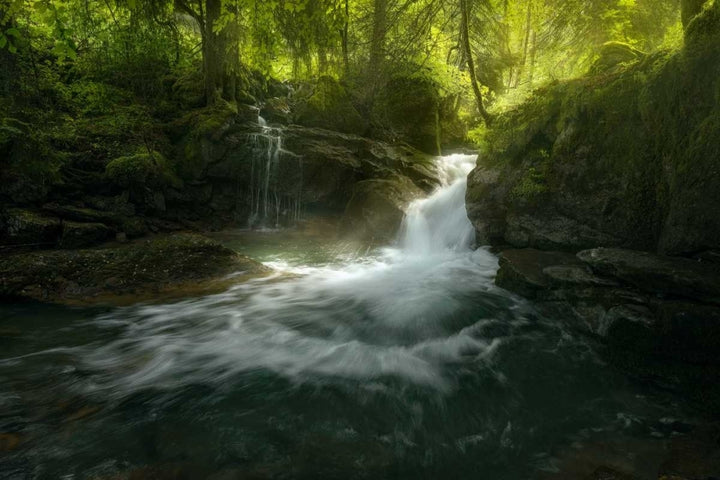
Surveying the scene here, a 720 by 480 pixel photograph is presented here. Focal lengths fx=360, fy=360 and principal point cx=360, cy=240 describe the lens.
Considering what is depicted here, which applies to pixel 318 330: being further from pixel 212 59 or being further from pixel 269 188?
pixel 212 59

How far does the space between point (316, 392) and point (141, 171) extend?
8.54m

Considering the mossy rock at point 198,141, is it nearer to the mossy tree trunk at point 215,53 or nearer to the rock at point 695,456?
the mossy tree trunk at point 215,53

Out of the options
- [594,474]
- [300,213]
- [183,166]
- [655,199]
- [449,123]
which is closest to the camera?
[594,474]

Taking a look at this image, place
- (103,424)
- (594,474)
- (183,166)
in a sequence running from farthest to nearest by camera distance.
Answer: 1. (183,166)
2. (103,424)
3. (594,474)

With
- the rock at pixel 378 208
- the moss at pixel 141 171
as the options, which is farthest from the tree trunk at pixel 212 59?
the rock at pixel 378 208

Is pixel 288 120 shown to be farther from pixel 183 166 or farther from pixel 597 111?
pixel 597 111

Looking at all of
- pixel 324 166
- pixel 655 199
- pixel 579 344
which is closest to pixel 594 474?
pixel 579 344

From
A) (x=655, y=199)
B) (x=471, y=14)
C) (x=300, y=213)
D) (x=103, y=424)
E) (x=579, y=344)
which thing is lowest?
(x=103, y=424)

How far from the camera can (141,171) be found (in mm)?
9336

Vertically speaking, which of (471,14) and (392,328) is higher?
(471,14)

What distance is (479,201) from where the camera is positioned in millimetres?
7156

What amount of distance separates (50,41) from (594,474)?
15805 millimetres

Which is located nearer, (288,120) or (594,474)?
(594,474)

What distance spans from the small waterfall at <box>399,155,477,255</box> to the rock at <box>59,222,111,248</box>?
6.85 metres
